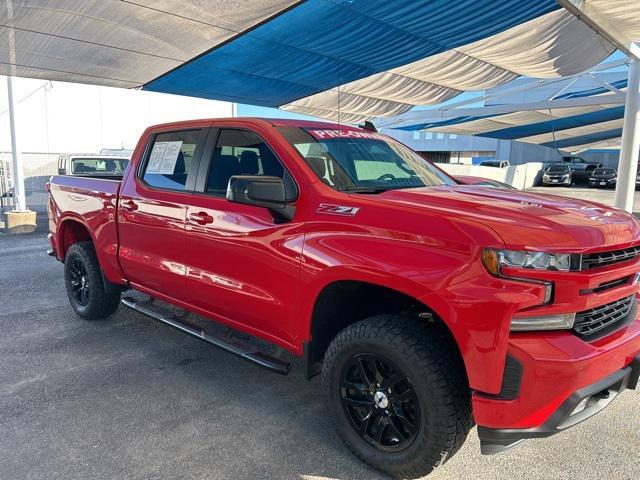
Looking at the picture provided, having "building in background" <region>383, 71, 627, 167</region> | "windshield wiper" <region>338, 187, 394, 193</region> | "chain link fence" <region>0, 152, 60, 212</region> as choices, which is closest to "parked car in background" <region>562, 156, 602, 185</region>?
"building in background" <region>383, 71, 627, 167</region>

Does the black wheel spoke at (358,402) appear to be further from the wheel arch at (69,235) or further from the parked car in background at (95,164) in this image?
the parked car in background at (95,164)

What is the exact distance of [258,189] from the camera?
2814mm

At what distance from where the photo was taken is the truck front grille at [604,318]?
7.45 ft

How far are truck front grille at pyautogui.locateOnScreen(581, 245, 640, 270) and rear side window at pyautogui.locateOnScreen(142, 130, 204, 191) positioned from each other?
273 cm

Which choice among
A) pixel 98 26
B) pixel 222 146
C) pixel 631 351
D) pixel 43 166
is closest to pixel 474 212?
pixel 631 351

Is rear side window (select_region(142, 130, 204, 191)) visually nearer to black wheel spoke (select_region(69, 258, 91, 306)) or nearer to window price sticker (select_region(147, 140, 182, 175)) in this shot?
window price sticker (select_region(147, 140, 182, 175))

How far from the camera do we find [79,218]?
489 cm

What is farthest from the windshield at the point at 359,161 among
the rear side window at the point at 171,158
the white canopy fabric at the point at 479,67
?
the white canopy fabric at the point at 479,67

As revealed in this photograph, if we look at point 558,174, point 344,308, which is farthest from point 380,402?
point 558,174

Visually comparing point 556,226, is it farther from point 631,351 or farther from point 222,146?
point 222,146

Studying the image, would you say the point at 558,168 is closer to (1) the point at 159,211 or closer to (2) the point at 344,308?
(1) the point at 159,211

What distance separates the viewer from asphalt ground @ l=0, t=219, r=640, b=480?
270 centimetres

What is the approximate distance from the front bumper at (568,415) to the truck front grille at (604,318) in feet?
0.67

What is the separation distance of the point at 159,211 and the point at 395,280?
2.23m
